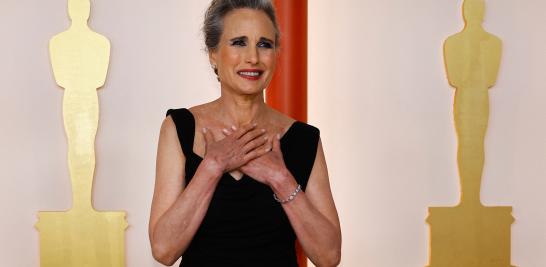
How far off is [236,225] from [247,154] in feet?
0.65

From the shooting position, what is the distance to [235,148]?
1.72m

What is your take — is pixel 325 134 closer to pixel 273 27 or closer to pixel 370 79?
pixel 370 79

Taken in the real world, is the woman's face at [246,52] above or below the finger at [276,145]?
above

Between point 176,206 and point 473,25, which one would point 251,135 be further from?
point 473,25

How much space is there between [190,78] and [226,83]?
0.98 metres

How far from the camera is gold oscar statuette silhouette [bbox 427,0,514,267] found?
2.86 m

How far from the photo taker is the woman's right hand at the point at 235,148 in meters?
1.67

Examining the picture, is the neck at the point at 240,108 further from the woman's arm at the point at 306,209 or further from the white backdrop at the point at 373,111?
the white backdrop at the point at 373,111

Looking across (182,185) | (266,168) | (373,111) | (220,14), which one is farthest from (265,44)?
(373,111)

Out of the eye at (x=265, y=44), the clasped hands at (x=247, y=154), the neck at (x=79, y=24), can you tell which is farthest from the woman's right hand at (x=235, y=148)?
the neck at (x=79, y=24)

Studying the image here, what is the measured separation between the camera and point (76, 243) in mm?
2684

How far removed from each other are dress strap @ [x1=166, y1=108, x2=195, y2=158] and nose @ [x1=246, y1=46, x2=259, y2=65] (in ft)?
0.79

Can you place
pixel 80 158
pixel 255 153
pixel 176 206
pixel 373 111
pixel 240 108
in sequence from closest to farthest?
pixel 176 206
pixel 255 153
pixel 240 108
pixel 80 158
pixel 373 111

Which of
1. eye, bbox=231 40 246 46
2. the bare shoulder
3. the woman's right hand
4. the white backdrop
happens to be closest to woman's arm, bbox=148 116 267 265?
the woman's right hand
